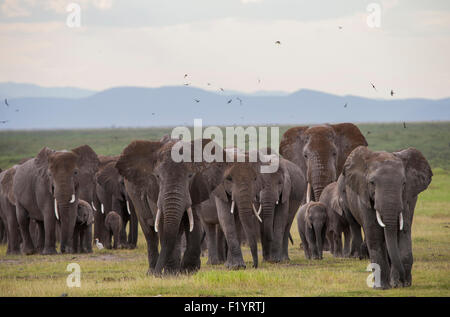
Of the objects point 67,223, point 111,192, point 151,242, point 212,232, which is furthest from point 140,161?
point 111,192

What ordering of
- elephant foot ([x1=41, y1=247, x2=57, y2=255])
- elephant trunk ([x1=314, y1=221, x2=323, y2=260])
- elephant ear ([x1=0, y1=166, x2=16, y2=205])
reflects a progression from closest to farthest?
1. elephant trunk ([x1=314, y1=221, x2=323, y2=260])
2. elephant foot ([x1=41, y1=247, x2=57, y2=255])
3. elephant ear ([x1=0, y1=166, x2=16, y2=205])

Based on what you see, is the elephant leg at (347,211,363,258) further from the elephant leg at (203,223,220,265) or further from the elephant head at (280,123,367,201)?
the elephant head at (280,123,367,201)

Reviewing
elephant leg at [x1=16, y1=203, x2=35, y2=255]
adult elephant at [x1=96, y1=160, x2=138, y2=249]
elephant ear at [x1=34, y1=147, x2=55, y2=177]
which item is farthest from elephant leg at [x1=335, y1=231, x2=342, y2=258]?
elephant leg at [x1=16, y1=203, x2=35, y2=255]

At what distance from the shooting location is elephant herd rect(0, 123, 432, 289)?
47.3 feet

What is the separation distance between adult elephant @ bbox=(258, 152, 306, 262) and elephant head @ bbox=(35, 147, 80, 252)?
5.60 metres

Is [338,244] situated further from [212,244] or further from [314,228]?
[212,244]

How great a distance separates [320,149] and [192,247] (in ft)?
30.1

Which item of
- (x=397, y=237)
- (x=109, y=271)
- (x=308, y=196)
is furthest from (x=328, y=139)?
(x=397, y=237)

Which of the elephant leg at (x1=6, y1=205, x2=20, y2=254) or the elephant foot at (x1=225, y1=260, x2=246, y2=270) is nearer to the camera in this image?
the elephant foot at (x1=225, y1=260, x2=246, y2=270)

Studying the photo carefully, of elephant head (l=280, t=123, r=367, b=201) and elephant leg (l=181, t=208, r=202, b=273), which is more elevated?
elephant head (l=280, t=123, r=367, b=201)

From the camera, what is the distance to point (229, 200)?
18.0 m

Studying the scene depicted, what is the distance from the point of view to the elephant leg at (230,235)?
17.9 m

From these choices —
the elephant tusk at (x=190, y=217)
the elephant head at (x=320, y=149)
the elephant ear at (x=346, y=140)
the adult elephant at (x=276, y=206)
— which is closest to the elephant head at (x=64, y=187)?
the adult elephant at (x=276, y=206)

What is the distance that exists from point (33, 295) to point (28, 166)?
36.6ft
